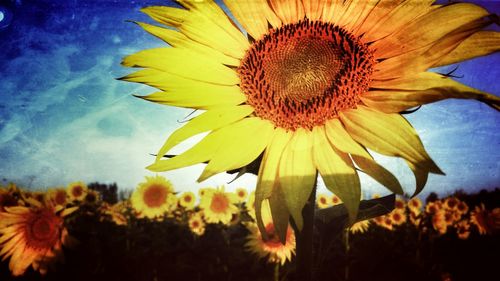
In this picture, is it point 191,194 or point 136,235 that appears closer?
point 136,235

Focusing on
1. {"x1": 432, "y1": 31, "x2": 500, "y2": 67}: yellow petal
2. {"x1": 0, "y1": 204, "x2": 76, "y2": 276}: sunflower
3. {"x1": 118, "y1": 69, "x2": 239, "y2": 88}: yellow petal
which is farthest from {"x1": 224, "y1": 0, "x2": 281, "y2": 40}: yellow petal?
{"x1": 0, "y1": 204, "x2": 76, "y2": 276}: sunflower

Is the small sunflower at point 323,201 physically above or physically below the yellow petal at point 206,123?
below

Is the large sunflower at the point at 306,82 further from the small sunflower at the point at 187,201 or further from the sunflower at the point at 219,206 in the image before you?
the small sunflower at the point at 187,201

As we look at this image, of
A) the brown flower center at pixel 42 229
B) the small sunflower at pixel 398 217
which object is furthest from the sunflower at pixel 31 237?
the small sunflower at pixel 398 217

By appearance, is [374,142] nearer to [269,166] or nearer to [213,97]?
[269,166]

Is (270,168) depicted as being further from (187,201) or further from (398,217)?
(398,217)

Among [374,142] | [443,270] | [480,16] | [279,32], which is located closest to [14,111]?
[279,32]

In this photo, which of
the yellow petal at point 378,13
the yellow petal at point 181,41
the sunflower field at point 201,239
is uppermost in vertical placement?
the yellow petal at point 378,13
